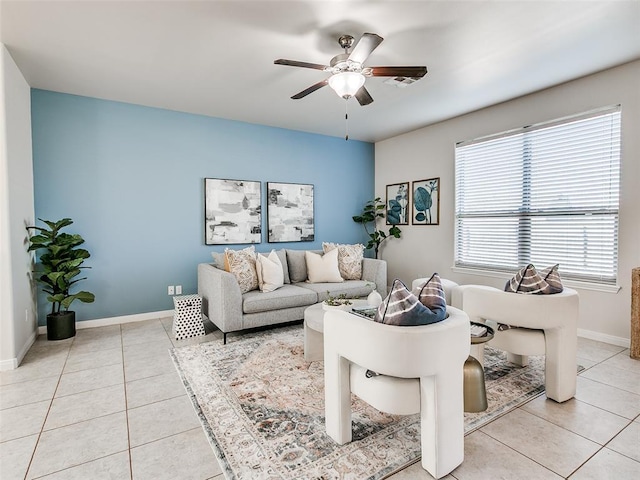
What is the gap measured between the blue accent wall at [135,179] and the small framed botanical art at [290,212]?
0.13m

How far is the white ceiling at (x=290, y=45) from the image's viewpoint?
230 centimetres

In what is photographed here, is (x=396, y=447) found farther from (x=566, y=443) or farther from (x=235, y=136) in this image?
(x=235, y=136)

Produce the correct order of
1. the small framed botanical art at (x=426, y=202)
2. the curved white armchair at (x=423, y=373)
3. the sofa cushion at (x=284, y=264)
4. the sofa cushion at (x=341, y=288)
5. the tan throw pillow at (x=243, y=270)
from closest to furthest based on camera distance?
the curved white armchair at (x=423, y=373)
the tan throw pillow at (x=243, y=270)
the sofa cushion at (x=341, y=288)
the sofa cushion at (x=284, y=264)
the small framed botanical art at (x=426, y=202)

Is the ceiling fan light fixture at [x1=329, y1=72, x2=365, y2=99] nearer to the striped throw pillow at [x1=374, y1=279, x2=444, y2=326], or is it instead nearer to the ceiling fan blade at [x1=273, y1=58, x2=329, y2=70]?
the ceiling fan blade at [x1=273, y1=58, x2=329, y2=70]

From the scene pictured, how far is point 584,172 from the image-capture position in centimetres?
344

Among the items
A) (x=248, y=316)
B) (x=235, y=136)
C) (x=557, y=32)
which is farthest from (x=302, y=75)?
(x=248, y=316)

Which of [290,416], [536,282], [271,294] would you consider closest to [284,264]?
[271,294]

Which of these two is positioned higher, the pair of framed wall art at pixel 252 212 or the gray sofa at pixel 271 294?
the pair of framed wall art at pixel 252 212

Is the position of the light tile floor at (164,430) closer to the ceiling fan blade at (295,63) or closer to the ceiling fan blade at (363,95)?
the ceiling fan blade at (295,63)

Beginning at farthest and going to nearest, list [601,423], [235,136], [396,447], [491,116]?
[235,136] < [491,116] < [601,423] < [396,447]

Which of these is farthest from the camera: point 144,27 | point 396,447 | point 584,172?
point 584,172

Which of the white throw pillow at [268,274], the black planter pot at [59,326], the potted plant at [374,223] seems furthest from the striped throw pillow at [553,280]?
the black planter pot at [59,326]

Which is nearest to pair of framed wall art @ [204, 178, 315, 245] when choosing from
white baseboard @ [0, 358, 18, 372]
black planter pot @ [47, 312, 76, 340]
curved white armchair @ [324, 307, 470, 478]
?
black planter pot @ [47, 312, 76, 340]

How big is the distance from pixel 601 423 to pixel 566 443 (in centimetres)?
39
